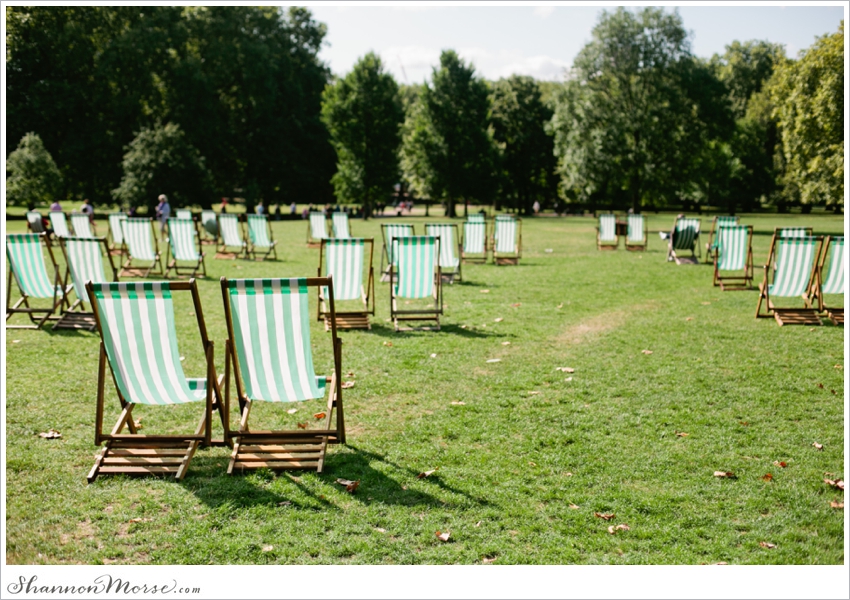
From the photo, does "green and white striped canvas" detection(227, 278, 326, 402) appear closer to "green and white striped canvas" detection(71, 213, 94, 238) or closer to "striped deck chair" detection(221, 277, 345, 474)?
"striped deck chair" detection(221, 277, 345, 474)

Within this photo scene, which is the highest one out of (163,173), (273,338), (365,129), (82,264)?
(365,129)

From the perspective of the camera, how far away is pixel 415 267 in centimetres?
923

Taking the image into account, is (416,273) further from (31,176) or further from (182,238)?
(31,176)

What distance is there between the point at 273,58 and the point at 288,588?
150 ft

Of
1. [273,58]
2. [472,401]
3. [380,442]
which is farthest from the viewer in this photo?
[273,58]

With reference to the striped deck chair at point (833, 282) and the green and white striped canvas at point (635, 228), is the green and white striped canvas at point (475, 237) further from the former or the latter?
the striped deck chair at point (833, 282)

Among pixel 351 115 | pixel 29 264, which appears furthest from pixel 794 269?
pixel 351 115

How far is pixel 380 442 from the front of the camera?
5.15m

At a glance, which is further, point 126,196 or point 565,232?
point 126,196

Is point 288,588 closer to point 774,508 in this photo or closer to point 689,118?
point 774,508

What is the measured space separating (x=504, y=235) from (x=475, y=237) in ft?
4.71

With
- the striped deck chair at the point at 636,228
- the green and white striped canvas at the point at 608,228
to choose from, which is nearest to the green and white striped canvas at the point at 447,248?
the green and white striped canvas at the point at 608,228

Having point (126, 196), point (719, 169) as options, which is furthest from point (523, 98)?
point (126, 196)

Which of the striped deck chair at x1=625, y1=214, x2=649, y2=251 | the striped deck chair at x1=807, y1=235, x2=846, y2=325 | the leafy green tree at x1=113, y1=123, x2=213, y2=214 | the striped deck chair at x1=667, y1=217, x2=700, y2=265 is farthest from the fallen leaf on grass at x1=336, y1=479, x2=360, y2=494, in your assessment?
the leafy green tree at x1=113, y1=123, x2=213, y2=214
